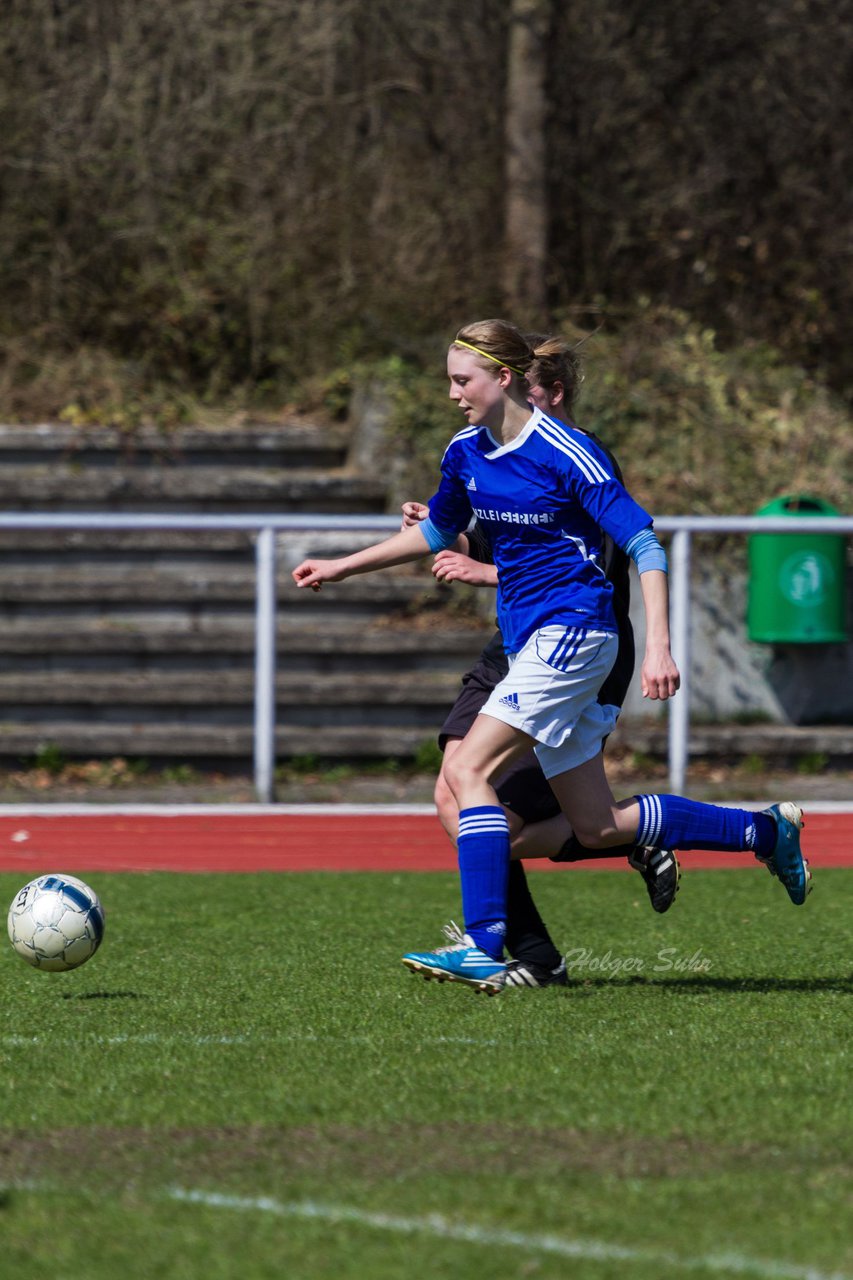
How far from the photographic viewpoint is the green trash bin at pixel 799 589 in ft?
39.0

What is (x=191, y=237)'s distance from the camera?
1666cm

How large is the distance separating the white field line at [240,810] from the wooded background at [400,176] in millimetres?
6298

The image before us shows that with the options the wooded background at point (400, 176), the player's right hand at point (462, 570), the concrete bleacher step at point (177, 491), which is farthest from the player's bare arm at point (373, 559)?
the wooded background at point (400, 176)

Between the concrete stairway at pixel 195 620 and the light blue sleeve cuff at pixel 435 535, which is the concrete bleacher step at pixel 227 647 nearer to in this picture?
the concrete stairway at pixel 195 620

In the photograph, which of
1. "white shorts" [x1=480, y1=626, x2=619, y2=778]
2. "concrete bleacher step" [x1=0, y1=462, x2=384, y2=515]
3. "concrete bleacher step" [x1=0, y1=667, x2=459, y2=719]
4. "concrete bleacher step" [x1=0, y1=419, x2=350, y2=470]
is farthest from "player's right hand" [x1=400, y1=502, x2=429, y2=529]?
"concrete bleacher step" [x1=0, y1=419, x2=350, y2=470]

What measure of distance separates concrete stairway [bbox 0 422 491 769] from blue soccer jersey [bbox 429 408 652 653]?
641 centimetres

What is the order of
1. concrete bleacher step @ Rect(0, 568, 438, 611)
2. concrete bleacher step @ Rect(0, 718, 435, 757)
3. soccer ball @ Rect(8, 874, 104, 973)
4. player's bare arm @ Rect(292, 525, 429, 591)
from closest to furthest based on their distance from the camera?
soccer ball @ Rect(8, 874, 104, 973)
player's bare arm @ Rect(292, 525, 429, 591)
concrete bleacher step @ Rect(0, 718, 435, 757)
concrete bleacher step @ Rect(0, 568, 438, 611)

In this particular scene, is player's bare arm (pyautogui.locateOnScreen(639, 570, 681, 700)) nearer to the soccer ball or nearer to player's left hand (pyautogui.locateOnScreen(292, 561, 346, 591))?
player's left hand (pyautogui.locateOnScreen(292, 561, 346, 591))

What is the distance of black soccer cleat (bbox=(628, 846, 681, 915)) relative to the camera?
215 inches

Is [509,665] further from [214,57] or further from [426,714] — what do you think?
[214,57]

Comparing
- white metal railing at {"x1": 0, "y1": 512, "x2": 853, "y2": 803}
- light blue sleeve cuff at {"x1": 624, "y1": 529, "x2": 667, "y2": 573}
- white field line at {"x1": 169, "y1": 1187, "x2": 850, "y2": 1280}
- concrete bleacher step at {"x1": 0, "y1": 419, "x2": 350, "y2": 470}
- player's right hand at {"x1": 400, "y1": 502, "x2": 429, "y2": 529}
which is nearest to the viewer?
white field line at {"x1": 169, "y1": 1187, "x2": 850, "y2": 1280}

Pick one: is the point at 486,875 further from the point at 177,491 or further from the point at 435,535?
the point at 177,491

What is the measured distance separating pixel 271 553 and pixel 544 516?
18.2 feet

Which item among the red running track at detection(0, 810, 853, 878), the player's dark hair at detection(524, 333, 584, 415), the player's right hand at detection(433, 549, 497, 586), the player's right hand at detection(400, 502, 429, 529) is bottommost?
the red running track at detection(0, 810, 853, 878)
